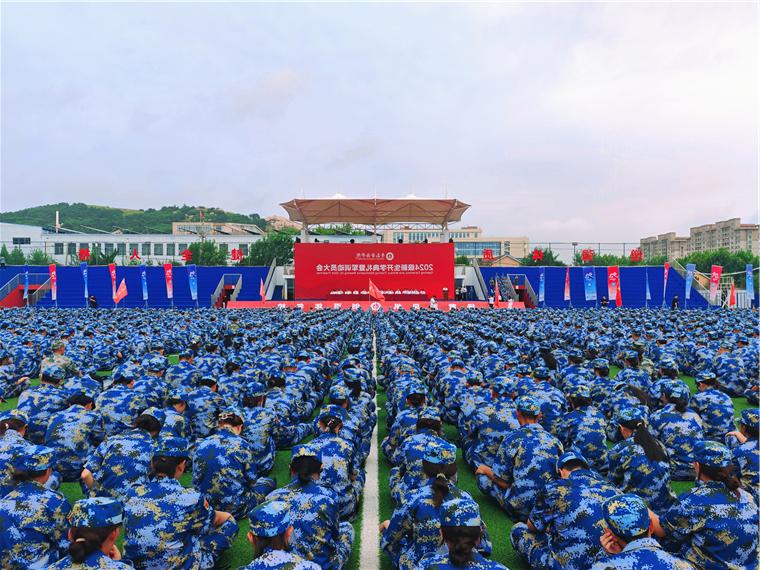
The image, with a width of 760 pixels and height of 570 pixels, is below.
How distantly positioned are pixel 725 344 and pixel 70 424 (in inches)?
506

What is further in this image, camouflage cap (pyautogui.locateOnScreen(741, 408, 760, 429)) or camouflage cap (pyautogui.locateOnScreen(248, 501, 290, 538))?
camouflage cap (pyautogui.locateOnScreen(741, 408, 760, 429))

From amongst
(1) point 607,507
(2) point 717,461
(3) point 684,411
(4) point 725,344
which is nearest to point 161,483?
(1) point 607,507

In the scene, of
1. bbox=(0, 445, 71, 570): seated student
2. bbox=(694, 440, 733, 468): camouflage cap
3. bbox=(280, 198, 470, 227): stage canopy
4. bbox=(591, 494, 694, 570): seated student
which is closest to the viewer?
bbox=(591, 494, 694, 570): seated student

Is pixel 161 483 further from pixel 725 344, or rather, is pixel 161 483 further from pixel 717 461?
pixel 725 344

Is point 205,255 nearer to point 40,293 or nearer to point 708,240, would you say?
point 40,293

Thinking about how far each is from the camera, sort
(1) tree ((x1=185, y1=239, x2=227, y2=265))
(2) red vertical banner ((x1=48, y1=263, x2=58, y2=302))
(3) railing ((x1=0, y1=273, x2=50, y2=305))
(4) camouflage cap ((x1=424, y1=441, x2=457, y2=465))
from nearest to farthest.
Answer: (4) camouflage cap ((x1=424, y1=441, x2=457, y2=465)) < (2) red vertical banner ((x1=48, y1=263, x2=58, y2=302)) < (3) railing ((x1=0, y1=273, x2=50, y2=305)) < (1) tree ((x1=185, y1=239, x2=227, y2=265))

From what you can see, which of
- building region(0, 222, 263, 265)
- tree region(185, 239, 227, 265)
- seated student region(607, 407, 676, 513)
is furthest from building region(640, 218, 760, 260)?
seated student region(607, 407, 676, 513)

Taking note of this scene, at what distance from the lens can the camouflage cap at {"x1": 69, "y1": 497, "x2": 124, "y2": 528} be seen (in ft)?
8.57

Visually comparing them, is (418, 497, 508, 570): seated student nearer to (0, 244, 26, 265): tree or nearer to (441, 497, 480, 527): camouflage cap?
(441, 497, 480, 527): camouflage cap

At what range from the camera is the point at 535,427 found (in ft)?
15.0

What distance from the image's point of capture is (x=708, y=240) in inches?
4860

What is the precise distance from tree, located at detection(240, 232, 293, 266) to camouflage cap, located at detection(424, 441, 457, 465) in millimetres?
58624

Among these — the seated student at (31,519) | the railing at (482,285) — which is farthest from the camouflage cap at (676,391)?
the railing at (482,285)

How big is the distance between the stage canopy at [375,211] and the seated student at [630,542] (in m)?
33.9
